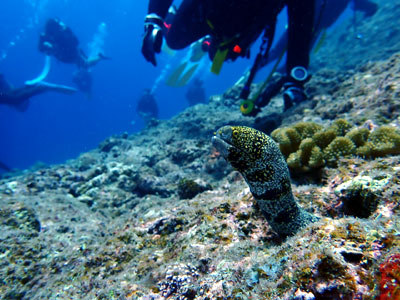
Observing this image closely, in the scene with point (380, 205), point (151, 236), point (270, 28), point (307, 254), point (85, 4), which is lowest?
point (380, 205)

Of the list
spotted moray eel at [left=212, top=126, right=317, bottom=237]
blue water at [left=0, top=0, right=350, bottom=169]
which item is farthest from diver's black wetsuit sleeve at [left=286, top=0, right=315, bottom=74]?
blue water at [left=0, top=0, right=350, bottom=169]

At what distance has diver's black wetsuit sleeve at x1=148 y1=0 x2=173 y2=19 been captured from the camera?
5039mm

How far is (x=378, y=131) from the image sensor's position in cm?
244

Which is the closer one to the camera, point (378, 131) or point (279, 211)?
point (279, 211)

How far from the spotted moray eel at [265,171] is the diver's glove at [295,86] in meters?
4.01

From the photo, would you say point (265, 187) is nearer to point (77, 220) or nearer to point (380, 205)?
point (380, 205)

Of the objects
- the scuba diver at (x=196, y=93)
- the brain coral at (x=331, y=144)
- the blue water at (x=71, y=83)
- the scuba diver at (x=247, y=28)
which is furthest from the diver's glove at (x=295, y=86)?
the blue water at (x=71, y=83)

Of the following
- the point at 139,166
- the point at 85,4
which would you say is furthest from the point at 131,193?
the point at 85,4

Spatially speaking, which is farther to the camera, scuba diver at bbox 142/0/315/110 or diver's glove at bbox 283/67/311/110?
diver's glove at bbox 283/67/311/110

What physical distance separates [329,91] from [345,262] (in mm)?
5777

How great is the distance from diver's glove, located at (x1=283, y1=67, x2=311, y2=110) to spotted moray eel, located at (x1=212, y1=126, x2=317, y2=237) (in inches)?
158

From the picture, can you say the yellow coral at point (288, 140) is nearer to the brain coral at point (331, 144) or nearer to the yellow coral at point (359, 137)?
the brain coral at point (331, 144)

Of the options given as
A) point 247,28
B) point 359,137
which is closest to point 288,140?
point 359,137

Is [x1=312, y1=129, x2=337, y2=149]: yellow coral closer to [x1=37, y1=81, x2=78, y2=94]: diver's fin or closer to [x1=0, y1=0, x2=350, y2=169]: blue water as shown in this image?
[x1=37, y1=81, x2=78, y2=94]: diver's fin
